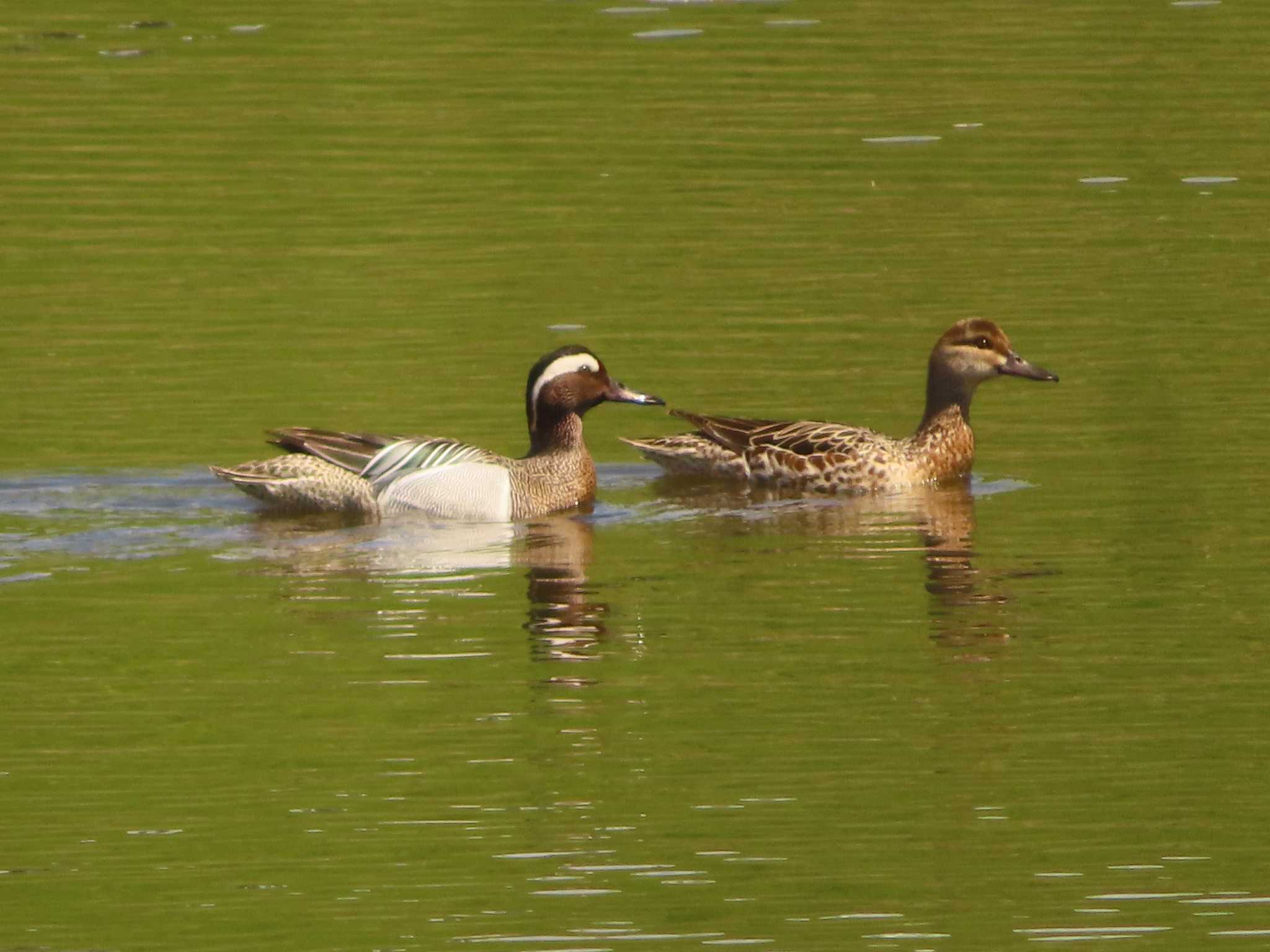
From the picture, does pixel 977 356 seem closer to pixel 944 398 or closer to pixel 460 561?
pixel 944 398

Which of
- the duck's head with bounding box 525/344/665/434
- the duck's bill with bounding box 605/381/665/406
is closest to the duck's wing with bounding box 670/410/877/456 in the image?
the duck's bill with bounding box 605/381/665/406

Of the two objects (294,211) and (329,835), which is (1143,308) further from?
(329,835)

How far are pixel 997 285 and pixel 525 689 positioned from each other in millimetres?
9158

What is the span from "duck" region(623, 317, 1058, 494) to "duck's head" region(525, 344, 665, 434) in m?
0.54

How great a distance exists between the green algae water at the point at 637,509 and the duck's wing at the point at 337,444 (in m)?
0.45

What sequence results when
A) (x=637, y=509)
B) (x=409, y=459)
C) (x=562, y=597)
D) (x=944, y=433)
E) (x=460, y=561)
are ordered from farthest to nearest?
(x=944, y=433)
(x=637, y=509)
(x=409, y=459)
(x=460, y=561)
(x=562, y=597)

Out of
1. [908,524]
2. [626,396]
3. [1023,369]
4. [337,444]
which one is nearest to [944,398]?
[1023,369]

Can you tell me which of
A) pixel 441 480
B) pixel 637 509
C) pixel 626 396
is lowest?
pixel 637 509

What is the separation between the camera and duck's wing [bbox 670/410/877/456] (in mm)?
16438

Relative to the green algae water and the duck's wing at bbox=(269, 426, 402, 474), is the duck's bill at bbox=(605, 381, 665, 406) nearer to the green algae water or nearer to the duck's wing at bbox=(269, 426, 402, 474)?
the green algae water

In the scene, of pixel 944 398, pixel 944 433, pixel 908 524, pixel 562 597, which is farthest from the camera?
pixel 944 398

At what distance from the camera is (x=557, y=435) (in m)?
16.3

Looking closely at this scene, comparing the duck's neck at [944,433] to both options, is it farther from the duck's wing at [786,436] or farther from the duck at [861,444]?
the duck's wing at [786,436]

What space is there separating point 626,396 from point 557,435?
545 mm
